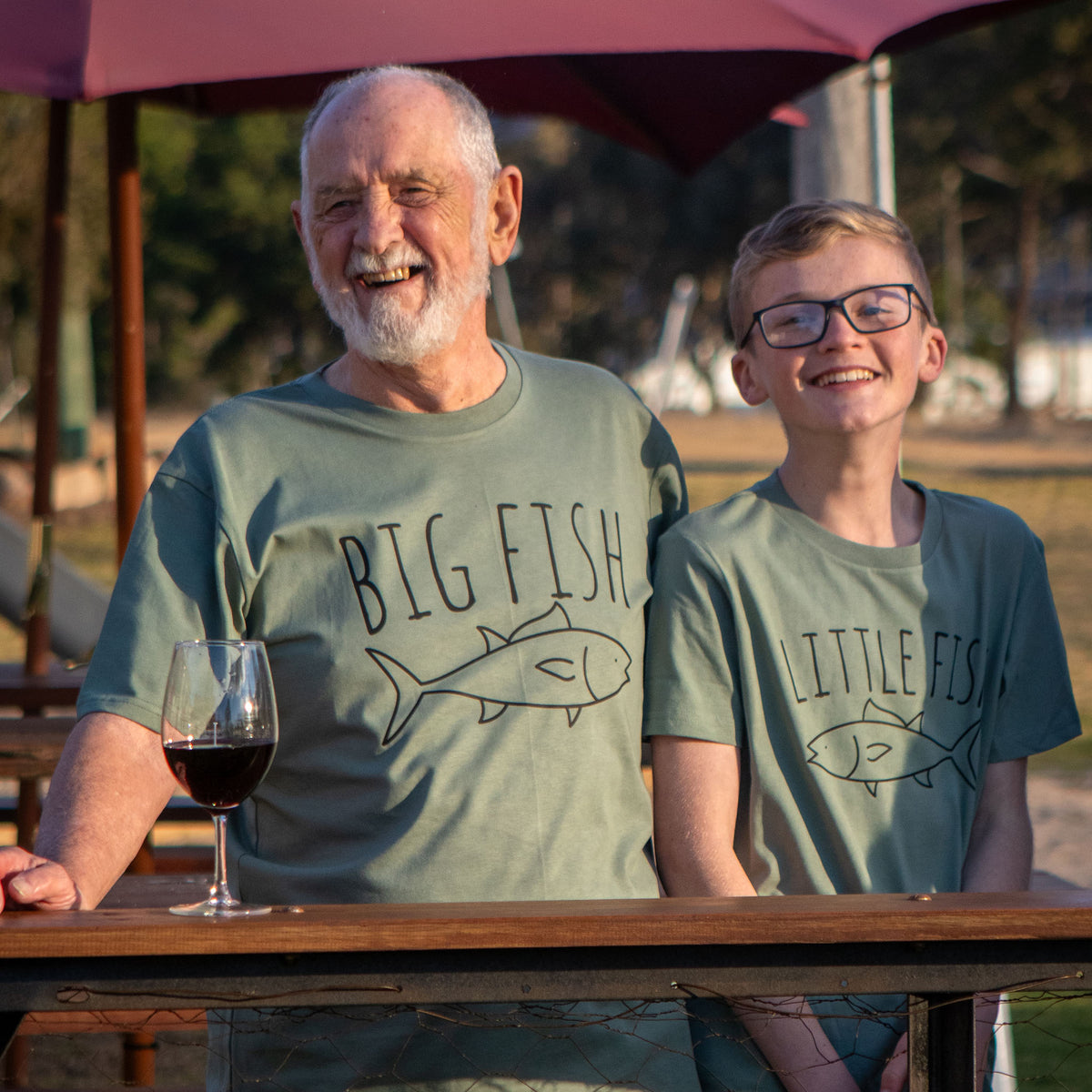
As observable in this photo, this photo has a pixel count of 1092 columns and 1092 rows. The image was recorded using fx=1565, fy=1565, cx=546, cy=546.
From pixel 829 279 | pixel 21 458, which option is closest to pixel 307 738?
pixel 829 279

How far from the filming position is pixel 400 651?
211cm

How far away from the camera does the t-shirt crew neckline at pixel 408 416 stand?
224cm

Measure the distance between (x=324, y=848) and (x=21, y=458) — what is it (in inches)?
988

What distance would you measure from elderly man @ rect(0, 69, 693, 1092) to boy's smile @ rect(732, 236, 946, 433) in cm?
29

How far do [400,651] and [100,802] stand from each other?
1.43 ft

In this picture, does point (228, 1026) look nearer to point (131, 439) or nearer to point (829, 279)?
point (829, 279)

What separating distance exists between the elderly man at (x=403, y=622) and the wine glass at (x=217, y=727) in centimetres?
30

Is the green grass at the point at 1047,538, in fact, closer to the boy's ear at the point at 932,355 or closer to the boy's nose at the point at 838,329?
the boy's ear at the point at 932,355

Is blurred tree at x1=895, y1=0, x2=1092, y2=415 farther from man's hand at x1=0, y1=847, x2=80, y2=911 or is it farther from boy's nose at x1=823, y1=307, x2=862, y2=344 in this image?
man's hand at x1=0, y1=847, x2=80, y2=911

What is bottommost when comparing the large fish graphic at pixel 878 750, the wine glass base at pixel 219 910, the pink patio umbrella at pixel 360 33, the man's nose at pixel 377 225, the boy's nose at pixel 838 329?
the wine glass base at pixel 219 910

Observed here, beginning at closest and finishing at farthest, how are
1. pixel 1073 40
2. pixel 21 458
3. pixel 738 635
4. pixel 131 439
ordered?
pixel 738 635 → pixel 131 439 → pixel 21 458 → pixel 1073 40

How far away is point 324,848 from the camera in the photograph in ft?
6.91

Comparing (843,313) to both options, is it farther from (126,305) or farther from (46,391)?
(46,391)

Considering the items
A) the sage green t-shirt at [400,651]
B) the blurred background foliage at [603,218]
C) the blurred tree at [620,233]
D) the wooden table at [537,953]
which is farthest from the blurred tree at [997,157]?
the wooden table at [537,953]
